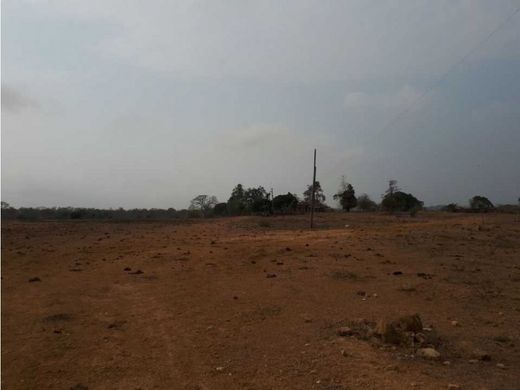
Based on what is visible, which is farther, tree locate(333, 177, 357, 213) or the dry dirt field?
tree locate(333, 177, 357, 213)

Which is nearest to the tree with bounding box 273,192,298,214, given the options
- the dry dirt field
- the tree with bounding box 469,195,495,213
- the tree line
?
the tree line

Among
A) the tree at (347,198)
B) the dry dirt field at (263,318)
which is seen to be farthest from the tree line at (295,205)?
the dry dirt field at (263,318)

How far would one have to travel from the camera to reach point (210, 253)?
58.0ft

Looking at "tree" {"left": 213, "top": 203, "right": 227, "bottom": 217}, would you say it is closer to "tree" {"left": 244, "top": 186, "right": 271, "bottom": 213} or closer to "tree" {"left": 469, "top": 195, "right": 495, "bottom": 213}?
"tree" {"left": 244, "top": 186, "right": 271, "bottom": 213}

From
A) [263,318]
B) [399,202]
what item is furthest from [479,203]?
[263,318]

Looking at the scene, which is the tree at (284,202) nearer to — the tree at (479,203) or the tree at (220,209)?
the tree at (220,209)

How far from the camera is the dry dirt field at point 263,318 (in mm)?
5977

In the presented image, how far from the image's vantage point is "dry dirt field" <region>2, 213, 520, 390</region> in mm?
5977

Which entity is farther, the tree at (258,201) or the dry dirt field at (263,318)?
the tree at (258,201)

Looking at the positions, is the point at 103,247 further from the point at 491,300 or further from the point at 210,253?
the point at 491,300

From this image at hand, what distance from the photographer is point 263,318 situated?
855cm

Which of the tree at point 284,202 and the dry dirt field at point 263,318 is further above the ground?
the tree at point 284,202

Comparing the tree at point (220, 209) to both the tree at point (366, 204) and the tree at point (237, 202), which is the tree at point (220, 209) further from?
the tree at point (366, 204)

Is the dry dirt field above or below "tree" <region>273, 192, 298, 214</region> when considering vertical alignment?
below
